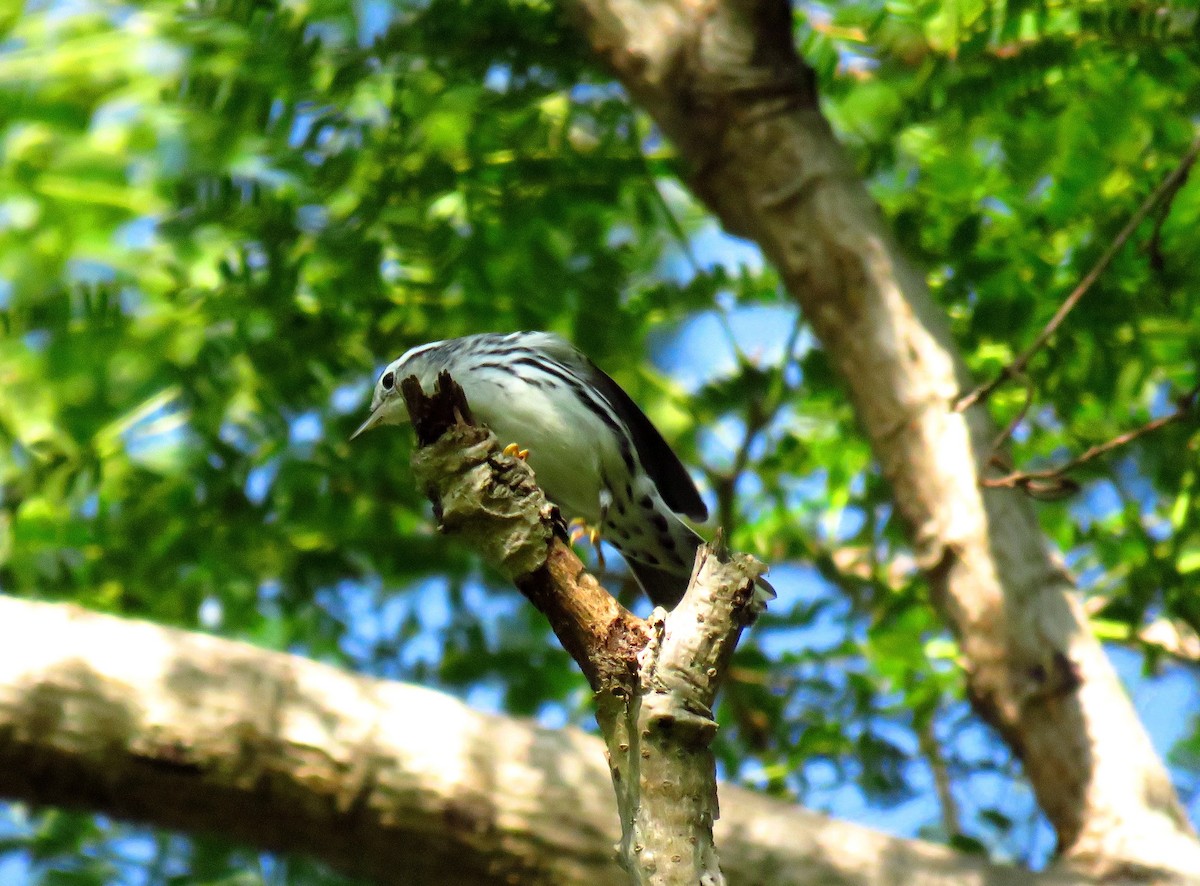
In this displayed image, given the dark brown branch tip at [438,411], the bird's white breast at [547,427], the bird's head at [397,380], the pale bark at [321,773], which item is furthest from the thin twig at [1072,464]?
the dark brown branch tip at [438,411]

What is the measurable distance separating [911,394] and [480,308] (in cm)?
183

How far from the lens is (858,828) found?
15.1ft

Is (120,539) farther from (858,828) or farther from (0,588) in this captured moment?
(858,828)

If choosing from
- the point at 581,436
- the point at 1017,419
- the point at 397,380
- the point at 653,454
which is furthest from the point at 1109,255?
the point at 397,380

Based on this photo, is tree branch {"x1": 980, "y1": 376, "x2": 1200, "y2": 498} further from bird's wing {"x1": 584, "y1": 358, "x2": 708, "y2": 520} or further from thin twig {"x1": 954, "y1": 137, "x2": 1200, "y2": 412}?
bird's wing {"x1": 584, "y1": 358, "x2": 708, "y2": 520}

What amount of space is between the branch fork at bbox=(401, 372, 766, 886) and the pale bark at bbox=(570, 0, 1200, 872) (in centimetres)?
255

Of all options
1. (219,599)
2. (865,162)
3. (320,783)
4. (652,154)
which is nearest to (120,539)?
(219,599)

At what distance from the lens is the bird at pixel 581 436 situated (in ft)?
16.2

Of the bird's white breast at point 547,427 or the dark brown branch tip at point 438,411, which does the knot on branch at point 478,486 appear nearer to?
the dark brown branch tip at point 438,411

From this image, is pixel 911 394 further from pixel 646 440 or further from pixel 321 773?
pixel 321 773

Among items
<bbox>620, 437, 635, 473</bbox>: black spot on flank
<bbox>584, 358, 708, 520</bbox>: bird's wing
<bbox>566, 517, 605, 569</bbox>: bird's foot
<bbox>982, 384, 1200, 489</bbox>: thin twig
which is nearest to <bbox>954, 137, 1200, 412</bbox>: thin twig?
<bbox>982, 384, 1200, 489</bbox>: thin twig

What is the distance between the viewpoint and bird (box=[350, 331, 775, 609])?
4930 mm

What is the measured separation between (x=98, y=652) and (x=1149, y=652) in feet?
12.2

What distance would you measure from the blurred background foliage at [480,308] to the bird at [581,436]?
0.42 m
